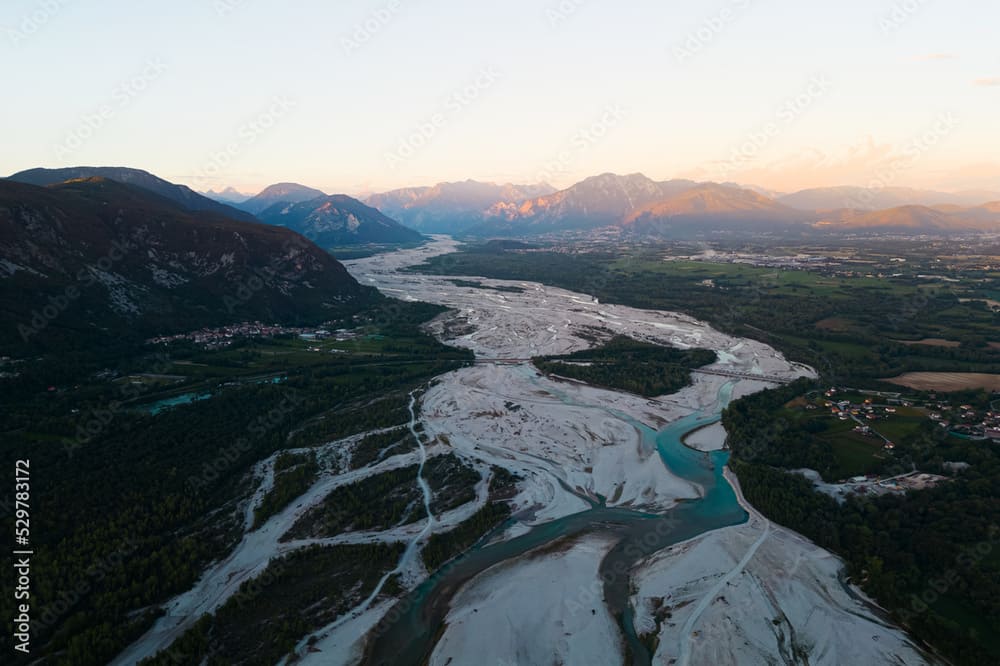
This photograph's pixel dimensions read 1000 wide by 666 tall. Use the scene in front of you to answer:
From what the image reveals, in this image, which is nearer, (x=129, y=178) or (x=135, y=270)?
(x=135, y=270)

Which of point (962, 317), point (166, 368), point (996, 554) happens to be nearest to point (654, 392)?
point (996, 554)

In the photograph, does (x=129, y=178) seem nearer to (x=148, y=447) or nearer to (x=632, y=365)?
(x=148, y=447)

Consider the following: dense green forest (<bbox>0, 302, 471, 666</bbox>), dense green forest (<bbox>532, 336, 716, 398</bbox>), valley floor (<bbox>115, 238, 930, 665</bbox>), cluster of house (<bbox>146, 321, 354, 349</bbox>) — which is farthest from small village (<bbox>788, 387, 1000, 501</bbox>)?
cluster of house (<bbox>146, 321, 354, 349</bbox>)

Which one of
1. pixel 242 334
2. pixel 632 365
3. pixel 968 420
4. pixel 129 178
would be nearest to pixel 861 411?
pixel 968 420

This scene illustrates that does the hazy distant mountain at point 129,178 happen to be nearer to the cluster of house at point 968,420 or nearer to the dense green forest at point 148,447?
the dense green forest at point 148,447

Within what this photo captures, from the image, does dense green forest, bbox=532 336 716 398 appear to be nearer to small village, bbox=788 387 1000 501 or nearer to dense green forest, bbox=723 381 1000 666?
small village, bbox=788 387 1000 501
